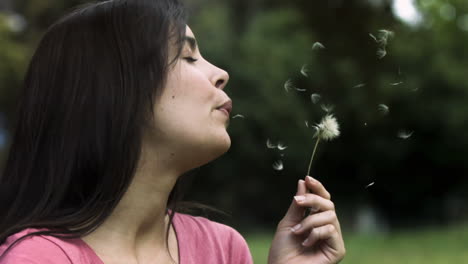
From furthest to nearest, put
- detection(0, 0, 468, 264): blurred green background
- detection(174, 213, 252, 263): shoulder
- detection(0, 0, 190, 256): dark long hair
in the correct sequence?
detection(0, 0, 468, 264): blurred green background, detection(174, 213, 252, 263): shoulder, detection(0, 0, 190, 256): dark long hair

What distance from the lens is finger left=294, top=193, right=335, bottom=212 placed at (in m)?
1.94

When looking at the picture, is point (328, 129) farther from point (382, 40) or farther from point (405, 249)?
point (405, 249)

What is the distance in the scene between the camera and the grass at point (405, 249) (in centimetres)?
1042

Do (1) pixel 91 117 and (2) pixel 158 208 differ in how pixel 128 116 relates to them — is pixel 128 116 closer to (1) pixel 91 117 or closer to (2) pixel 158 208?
(1) pixel 91 117

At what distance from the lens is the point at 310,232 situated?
1985mm

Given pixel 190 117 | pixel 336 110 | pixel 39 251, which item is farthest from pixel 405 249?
pixel 39 251

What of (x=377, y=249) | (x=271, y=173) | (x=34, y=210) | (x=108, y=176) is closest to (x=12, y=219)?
(x=34, y=210)

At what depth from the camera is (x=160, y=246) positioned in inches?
82.4

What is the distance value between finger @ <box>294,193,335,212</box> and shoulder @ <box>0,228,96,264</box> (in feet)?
1.90

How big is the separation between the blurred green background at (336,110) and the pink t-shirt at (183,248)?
1273 cm

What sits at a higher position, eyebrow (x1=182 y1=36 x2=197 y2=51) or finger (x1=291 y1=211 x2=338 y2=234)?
eyebrow (x1=182 y1=36 x2=197 y2=51)

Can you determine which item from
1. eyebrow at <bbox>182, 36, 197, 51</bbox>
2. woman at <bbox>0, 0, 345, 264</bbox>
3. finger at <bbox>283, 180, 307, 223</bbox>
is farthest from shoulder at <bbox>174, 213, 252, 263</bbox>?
eyebrow at <bbox>182, 36, 197, 51</bbox>

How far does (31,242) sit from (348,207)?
20.2 meters

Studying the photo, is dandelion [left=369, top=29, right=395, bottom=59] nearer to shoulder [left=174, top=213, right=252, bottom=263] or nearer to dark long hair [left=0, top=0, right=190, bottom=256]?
dark long hair [left=0, top=0, right=190, bottom=256]
